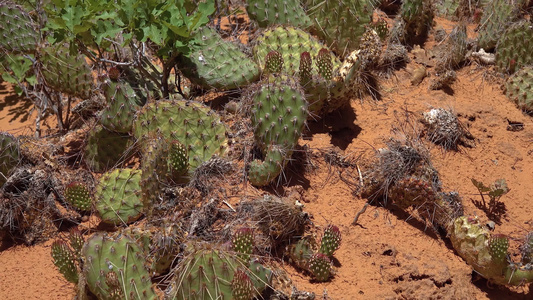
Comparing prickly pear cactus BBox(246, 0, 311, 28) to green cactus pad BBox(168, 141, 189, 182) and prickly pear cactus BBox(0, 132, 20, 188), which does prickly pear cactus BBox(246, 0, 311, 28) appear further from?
prickly pear cactus BBox(0, 132, 20, 188)

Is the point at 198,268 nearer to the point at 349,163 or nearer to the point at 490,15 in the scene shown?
the point at 349,163

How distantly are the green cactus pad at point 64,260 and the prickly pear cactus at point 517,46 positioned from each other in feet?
13.0

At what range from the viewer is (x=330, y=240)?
3.59 meters

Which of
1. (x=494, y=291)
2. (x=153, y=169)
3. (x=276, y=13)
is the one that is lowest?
(x=494, y=291)

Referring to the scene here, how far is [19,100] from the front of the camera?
6.59 m

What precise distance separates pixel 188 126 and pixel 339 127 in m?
1.22

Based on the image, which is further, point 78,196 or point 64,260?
Result: point 78,196

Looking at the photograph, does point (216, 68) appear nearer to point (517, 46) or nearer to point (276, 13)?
point (276, 13)

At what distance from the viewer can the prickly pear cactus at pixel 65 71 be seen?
471cm

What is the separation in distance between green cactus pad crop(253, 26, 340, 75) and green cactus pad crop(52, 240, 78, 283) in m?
2.17

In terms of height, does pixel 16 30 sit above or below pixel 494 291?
above

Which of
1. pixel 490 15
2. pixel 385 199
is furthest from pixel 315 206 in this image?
pixel 490 15

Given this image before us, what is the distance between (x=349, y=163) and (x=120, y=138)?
5.83 feet

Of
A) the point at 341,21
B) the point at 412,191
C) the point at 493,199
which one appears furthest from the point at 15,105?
the point at 493,199
